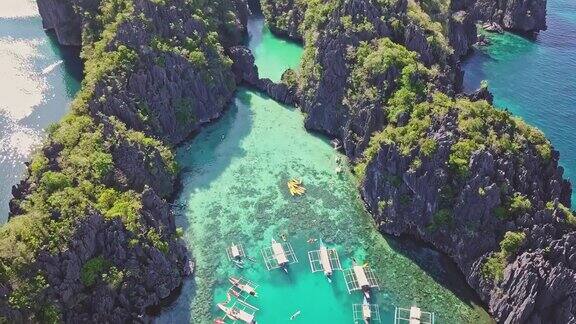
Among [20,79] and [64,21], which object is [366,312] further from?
[64,21]

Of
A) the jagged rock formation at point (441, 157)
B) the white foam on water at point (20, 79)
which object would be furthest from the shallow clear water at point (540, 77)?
the white foam on water at point (20, 79)

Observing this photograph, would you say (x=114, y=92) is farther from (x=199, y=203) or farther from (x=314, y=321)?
(x=314, y=321)

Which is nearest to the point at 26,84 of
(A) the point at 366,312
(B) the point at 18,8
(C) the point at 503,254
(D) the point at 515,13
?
(B) the point at 18,8

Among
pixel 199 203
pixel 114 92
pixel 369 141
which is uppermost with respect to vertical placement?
pixel 114 92

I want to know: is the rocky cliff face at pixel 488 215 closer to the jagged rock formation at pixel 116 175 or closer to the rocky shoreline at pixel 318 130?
the rocky shoreline at pixel 318 130

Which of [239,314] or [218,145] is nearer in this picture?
[239,314]

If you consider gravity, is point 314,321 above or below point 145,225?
below

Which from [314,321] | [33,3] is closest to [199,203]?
[314,321]
